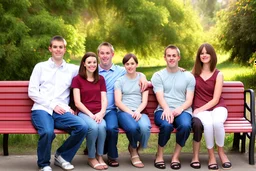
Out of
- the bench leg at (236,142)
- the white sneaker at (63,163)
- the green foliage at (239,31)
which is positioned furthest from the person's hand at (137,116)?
the green foliage at (239,31)

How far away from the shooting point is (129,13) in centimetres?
2014

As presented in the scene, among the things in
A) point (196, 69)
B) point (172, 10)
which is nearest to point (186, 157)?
point (196, 69)

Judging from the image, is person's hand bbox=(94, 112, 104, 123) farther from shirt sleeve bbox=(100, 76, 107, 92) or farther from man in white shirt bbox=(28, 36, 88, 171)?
shirt sleeve bbox=(100, 76, 107, 92)

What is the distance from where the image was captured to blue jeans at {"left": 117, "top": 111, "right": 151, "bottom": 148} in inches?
187

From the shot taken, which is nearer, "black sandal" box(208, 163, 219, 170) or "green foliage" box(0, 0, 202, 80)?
"black sandal" box(208, 163, 219, 170)

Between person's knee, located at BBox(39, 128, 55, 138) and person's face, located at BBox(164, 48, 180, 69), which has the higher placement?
person's face, located at BBox(164, 48, 180, 69)

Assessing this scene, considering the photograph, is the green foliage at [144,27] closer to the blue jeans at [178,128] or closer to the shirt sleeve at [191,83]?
the shirt sleeve at [191,83]

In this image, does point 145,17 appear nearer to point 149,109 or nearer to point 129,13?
point 129,13

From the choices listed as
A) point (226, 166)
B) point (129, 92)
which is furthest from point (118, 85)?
point (226, 166)

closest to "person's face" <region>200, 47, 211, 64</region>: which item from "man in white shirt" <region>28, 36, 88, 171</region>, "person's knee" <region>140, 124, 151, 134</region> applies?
"person's knee" <region>140, 124, 151, 134</region>

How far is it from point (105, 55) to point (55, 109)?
0.89 m

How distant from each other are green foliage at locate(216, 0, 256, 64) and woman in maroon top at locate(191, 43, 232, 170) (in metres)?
8.48

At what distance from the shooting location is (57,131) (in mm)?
4762

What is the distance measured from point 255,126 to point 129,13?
15671 millimetres
